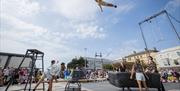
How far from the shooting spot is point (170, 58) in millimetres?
74250

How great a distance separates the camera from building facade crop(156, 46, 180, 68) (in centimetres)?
7069

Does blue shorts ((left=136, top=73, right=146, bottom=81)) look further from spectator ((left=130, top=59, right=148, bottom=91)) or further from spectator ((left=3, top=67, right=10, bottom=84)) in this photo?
spectator ((left=3, top=67, right=10, bottom=84))

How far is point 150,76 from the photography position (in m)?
8.91

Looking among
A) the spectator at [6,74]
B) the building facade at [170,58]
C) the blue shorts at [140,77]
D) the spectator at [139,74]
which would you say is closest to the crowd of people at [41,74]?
the spectator at [6,74]

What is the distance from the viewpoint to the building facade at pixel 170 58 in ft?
232

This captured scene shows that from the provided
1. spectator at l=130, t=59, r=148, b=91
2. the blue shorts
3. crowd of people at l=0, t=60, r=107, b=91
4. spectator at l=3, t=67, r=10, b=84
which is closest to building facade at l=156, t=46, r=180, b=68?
crowd of people at l=0, t=60, r=107, b=91

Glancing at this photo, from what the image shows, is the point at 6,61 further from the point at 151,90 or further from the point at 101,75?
the point at 101,75

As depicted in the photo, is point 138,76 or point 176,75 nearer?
point 138,76

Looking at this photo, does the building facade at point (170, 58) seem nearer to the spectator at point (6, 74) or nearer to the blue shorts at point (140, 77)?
the spectator at point (6, 74)

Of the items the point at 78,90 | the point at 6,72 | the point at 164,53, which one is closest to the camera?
the point at 78,90

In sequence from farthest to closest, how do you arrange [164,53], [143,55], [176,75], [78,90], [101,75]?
[143,55] → [164,53] → [101,75] → [176,75] → [78,90]

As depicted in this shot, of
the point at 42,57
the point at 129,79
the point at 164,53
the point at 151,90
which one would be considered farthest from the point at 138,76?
the point at 164,53

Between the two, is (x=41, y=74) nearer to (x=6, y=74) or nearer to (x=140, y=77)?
(x=6, y=74)

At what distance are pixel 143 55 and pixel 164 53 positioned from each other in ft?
146
